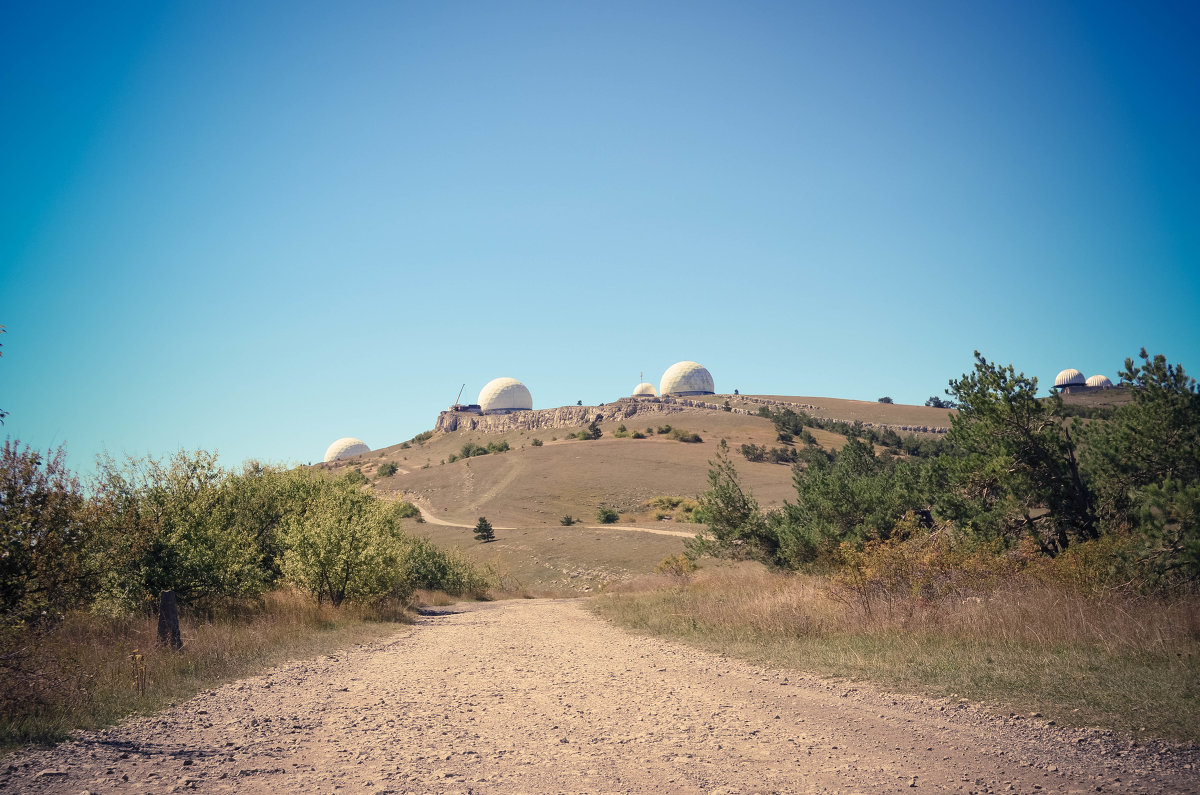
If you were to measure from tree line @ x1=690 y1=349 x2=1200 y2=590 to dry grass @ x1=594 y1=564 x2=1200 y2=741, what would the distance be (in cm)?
129

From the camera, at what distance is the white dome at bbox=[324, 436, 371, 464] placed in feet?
352

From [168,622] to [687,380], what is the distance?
101666 millimetres

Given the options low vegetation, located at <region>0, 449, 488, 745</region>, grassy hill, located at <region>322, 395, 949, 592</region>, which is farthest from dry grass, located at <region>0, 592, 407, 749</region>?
grassy hill, located at <region>322, 395, 949, 592</region>

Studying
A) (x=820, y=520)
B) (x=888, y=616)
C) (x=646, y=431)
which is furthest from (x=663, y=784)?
(x=646, y=431)

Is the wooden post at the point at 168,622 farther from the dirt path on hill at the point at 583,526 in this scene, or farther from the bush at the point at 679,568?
the dirt path on hill at the point at 583,526

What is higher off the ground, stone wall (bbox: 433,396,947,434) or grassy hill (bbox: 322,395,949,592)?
stone wall (bbox: 433,396,947,434)

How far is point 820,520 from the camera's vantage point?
19469 millimetres

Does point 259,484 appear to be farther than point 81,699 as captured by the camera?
Yes

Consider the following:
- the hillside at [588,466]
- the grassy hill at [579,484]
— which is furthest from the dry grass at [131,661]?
the hillside at [588,466]

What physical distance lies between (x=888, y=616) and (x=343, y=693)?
27.3 ft

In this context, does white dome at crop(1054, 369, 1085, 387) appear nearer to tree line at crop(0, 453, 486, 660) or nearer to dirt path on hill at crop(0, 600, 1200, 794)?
tree line at crop(0, 453, 486, 660)

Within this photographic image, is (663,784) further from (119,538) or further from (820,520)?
(820,520)

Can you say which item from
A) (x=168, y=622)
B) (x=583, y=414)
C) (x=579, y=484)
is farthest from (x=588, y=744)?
(x=583, y=414)

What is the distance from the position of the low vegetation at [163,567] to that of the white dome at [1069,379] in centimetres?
9979
